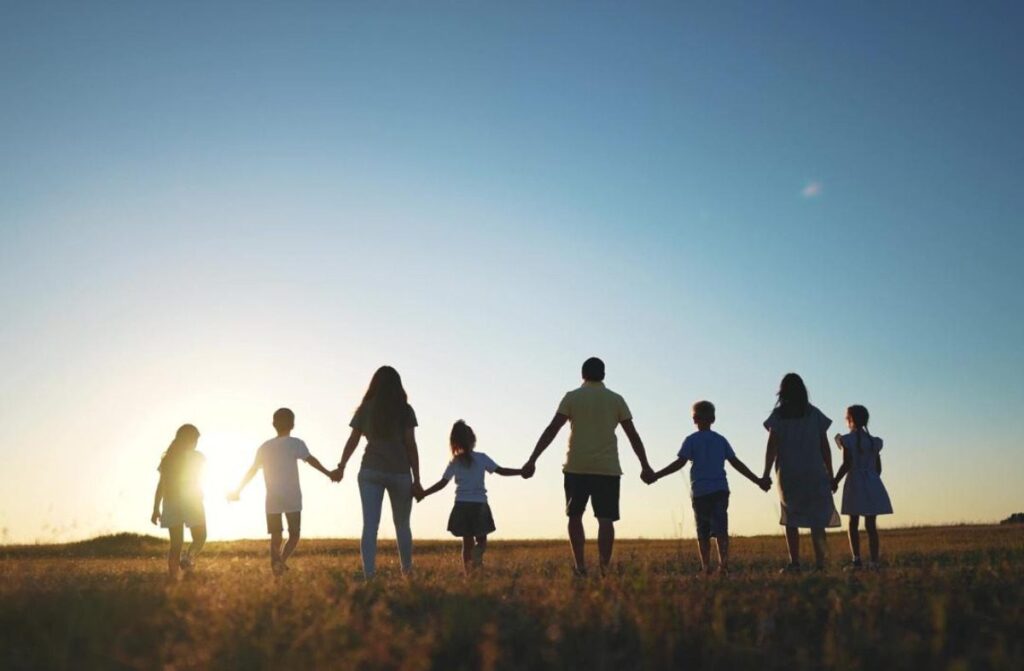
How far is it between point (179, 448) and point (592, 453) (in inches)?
262

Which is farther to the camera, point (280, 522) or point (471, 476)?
point (471, 476)

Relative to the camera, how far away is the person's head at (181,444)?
48.2 feet

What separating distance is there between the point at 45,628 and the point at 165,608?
2.80 feet

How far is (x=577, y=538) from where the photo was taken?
11594 mm

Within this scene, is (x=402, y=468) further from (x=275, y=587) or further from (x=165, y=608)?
(x=165, y=608)

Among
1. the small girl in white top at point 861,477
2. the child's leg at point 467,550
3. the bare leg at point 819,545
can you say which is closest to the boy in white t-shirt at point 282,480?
the child's leg at point 467,550

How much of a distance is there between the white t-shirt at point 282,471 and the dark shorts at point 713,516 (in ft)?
17.4

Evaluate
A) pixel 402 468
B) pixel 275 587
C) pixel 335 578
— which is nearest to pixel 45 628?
pixel 275 587

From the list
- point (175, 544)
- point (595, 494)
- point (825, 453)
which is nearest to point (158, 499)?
point (175, 544)

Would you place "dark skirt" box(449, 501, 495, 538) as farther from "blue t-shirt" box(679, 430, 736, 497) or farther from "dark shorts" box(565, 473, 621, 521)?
"blue t-shirt" box(679, 430, 736, 497)

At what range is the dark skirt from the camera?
46.9ft

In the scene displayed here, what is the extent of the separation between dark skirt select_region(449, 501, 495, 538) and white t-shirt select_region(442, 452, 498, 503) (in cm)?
9

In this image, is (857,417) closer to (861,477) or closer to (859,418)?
(859,418)

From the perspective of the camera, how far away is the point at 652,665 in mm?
6012
